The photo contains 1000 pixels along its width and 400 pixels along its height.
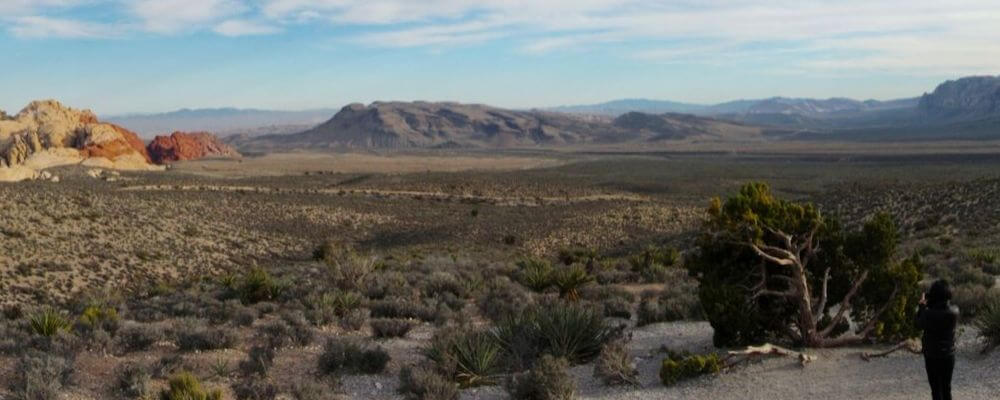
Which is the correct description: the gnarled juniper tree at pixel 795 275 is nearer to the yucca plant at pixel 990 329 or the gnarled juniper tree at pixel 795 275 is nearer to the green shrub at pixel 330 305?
the yucca plant at pixel 990 329

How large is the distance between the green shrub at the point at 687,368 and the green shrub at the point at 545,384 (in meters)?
1.16

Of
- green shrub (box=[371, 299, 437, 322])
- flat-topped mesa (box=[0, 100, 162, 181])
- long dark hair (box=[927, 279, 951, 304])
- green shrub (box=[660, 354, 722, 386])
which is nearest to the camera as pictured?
long dark hair (box=[927, 279, 951, 304])

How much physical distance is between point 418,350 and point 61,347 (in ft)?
15.8

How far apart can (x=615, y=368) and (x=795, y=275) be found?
263cm

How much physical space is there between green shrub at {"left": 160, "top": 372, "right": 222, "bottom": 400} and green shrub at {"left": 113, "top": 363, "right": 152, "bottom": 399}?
0.30m

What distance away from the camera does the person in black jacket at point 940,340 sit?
7.27 m

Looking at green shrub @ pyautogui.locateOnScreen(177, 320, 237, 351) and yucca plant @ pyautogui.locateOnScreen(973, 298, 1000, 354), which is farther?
green shrub @ pyautogui.locateOnScreen(177, 320, 237, 351)

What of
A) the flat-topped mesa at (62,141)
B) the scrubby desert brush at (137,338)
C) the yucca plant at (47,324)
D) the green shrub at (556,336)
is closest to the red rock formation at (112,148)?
the flat-topped mesa at (62,141)

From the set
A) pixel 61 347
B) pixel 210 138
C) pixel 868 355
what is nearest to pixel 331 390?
pixel 61 347

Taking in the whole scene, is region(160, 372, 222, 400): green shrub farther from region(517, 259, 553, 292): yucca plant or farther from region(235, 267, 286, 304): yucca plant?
region(517, 259, 553, 292): yucca plant

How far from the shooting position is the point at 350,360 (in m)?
10.3

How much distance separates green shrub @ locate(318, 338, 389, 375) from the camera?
1010cm

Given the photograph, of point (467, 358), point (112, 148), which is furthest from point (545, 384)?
point (112, 148)

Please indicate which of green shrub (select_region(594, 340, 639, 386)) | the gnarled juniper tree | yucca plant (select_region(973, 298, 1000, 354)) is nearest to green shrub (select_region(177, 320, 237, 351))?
green shrub (select_region(594, 340, 639, 386))
